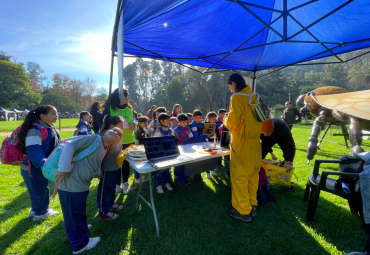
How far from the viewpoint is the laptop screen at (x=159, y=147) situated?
2287 mm

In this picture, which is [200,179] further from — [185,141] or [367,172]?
[367,172]

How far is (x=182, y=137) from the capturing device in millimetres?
3695

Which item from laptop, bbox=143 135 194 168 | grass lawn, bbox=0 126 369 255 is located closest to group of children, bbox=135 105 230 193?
grass lawn, bbox=0 126 369 255

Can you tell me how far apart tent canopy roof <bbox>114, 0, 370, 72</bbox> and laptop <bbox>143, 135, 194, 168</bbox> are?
1.55 metres

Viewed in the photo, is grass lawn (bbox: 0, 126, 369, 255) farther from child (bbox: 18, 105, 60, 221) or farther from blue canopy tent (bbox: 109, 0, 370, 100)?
blue canopy tent (bbox: 109, 0, 370, 100)

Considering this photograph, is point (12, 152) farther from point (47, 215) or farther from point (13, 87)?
point (13, 87)

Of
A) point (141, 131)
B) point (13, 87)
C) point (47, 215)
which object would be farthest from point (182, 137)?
point (13, 87)

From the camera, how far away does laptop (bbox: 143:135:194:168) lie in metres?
2.17

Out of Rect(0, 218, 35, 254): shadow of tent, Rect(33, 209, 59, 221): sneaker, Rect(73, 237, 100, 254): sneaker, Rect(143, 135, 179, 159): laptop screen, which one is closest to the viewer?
Rect(73, 237, 100, 254): sneaker

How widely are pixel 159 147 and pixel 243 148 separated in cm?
122

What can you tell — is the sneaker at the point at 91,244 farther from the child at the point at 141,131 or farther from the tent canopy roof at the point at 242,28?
the child at the point at 141,131

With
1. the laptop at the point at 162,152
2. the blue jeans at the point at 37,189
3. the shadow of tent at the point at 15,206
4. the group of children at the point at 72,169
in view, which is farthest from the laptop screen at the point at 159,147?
the shadow of tent at the point at 15,206

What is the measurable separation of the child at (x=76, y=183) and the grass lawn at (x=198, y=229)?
32cm

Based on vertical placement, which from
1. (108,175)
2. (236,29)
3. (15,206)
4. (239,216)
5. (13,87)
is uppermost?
(236,29)
